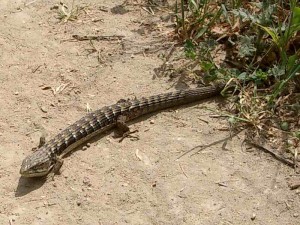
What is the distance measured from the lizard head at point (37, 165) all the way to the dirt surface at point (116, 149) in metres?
0.13

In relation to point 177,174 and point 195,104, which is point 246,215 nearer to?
point 177,174

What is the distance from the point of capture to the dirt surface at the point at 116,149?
496 centimetres

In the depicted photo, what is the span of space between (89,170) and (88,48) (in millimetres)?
2014

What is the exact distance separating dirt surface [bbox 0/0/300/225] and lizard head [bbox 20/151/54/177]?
0.41 feet

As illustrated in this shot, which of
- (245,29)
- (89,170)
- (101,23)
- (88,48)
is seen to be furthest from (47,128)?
(245,29)

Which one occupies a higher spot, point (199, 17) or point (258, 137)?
point (199, 17)

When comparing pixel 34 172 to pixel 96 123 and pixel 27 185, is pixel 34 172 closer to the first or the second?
pixel 27 185

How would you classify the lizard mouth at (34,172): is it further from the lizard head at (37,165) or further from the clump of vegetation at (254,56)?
the clump of vegetation at (254,56)

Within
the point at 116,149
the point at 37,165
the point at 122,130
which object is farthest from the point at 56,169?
the point at 122,130

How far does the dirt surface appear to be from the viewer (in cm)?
496

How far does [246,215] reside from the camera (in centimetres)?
493

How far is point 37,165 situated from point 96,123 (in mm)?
826

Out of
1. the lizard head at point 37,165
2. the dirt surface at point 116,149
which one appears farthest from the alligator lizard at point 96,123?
the dirt surface at point 116,149

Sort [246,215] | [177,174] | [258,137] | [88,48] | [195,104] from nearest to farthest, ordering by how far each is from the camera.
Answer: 1. [246,215]
2. [177,174]
3. [258,137]
4. [195,104]
5. [88,48]
